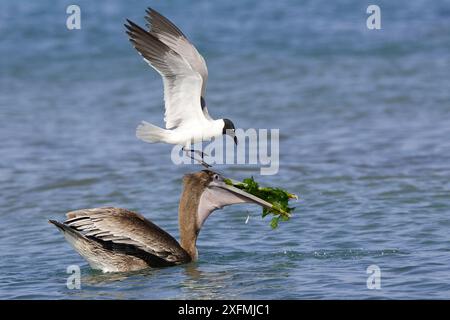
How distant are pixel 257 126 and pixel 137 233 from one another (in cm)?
655

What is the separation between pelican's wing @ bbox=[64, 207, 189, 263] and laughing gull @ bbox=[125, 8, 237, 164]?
1.06 metres

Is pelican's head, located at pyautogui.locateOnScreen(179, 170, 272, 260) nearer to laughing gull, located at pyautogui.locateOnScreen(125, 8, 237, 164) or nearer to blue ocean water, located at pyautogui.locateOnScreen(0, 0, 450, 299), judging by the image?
blue ocean water, located at pyautogui.locateOnScreen(0, 0, 450, 299)

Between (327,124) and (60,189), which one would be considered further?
(327,124)

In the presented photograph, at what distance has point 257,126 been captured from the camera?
1490 centimetres

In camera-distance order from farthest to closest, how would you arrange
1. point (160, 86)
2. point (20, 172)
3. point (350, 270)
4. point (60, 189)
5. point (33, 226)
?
1. point (160, 86)
2. point (20, 172)
3. point (60, 189)
4. point (33, 226)
5. point (350, 270)

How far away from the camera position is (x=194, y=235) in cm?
896

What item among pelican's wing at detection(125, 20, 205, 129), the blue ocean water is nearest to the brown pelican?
the blue ocean water

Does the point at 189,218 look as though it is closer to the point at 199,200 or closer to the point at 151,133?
the point at 199,200

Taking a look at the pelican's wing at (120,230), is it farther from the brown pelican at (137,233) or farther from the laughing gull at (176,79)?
the laughing gull at (176,79)

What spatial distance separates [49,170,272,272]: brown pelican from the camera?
848cm
